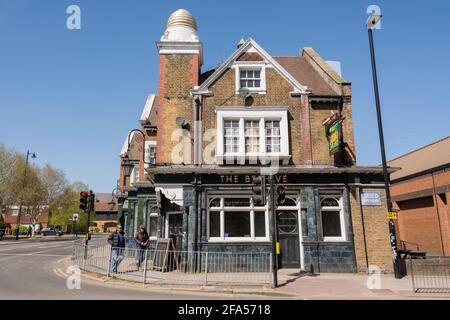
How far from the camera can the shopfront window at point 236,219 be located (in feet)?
48.9

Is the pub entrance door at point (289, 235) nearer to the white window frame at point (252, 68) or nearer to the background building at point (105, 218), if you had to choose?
the white window frame at point (252, 68)

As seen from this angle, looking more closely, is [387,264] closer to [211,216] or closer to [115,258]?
[211,216]

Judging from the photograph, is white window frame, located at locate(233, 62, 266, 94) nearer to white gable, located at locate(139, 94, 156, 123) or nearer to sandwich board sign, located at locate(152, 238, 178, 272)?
sandwich board sign, located at locate(152, 238, 178, 272)

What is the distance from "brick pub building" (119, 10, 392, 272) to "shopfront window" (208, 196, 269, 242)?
5 centimetres

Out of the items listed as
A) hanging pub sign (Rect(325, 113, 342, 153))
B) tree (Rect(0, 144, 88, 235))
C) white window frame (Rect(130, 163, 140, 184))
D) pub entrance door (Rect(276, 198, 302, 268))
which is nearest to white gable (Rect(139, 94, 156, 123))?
white window frame (Rect(130, 163, 140, 184))

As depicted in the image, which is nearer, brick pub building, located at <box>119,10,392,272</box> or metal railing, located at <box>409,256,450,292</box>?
metal railing, located at <box>409,256,450,292</box>

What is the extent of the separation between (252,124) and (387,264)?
9.05m

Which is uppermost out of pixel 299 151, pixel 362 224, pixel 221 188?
pixel 299 151

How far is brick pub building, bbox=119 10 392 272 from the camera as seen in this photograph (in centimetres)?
1461

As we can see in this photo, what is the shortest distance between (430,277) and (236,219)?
8.15 meters

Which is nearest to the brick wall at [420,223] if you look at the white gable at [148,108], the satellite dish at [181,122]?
the satellite dish at [181,122]
